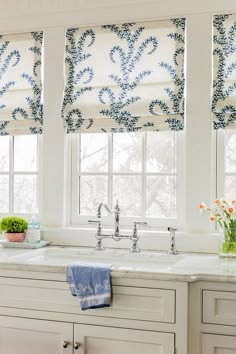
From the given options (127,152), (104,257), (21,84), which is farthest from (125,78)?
(104,257)

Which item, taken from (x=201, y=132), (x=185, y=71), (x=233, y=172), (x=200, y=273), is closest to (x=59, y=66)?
(x=185, y=71)

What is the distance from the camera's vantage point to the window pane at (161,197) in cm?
294

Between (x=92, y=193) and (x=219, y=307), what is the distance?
1258mm

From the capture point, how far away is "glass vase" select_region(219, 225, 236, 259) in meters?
2.52

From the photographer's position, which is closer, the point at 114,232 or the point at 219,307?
the point at 219,307

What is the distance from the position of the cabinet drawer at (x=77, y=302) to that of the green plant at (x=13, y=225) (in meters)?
0.62

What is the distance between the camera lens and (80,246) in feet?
9.73

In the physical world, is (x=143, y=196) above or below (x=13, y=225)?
above

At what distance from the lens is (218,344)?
212 centimetres

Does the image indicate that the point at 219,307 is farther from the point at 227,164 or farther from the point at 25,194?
the point at 25,194

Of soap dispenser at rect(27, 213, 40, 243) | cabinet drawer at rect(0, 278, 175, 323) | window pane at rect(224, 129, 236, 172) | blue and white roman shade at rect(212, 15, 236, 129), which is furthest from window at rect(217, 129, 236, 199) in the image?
soap dispenser at rect(27, 213, 40, 243)

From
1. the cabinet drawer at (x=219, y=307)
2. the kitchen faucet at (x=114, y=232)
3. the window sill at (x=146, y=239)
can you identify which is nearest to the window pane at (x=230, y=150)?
the window sill at (x=146, y=239)

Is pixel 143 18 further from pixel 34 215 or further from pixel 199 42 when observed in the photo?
pixel 34 215

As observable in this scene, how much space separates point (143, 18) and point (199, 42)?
385 mm
